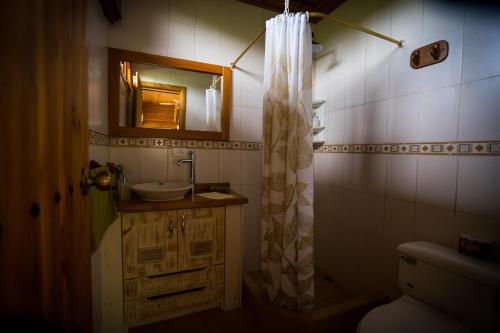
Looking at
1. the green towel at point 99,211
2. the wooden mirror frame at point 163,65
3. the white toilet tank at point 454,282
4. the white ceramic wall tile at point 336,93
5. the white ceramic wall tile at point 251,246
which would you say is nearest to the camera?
the white toilet tank at point 454,282

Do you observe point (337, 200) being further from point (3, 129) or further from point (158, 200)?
point (3, 129)

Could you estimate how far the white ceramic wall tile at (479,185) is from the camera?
41.3 inches

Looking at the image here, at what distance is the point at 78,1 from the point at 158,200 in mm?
1152

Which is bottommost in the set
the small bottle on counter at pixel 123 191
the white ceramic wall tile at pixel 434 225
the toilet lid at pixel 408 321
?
the toilet lid at pixel 408 321

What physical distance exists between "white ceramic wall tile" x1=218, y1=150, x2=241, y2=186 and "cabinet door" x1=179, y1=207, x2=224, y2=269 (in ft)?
1.61

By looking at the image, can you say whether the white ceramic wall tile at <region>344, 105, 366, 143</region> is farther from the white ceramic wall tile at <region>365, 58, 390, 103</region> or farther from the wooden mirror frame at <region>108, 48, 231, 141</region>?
the wooden mirror frame at <region>108, 48, 231, 141</region>

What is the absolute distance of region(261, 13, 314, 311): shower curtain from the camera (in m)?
1.35

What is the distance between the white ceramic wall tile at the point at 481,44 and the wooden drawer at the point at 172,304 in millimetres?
1991

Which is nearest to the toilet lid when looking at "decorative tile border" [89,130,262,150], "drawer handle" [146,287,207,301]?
"drawer handle" [146,287,207,301]

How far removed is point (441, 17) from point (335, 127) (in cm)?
94

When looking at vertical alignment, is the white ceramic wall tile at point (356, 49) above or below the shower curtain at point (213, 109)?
above

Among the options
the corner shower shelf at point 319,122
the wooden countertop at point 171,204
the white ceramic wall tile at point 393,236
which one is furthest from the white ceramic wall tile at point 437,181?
the wooden countertop at point 171,204

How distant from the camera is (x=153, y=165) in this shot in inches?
72.1

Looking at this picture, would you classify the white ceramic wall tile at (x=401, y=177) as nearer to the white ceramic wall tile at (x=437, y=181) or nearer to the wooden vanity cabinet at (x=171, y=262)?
the white ceramic wall tile at (x=437, y=181)
